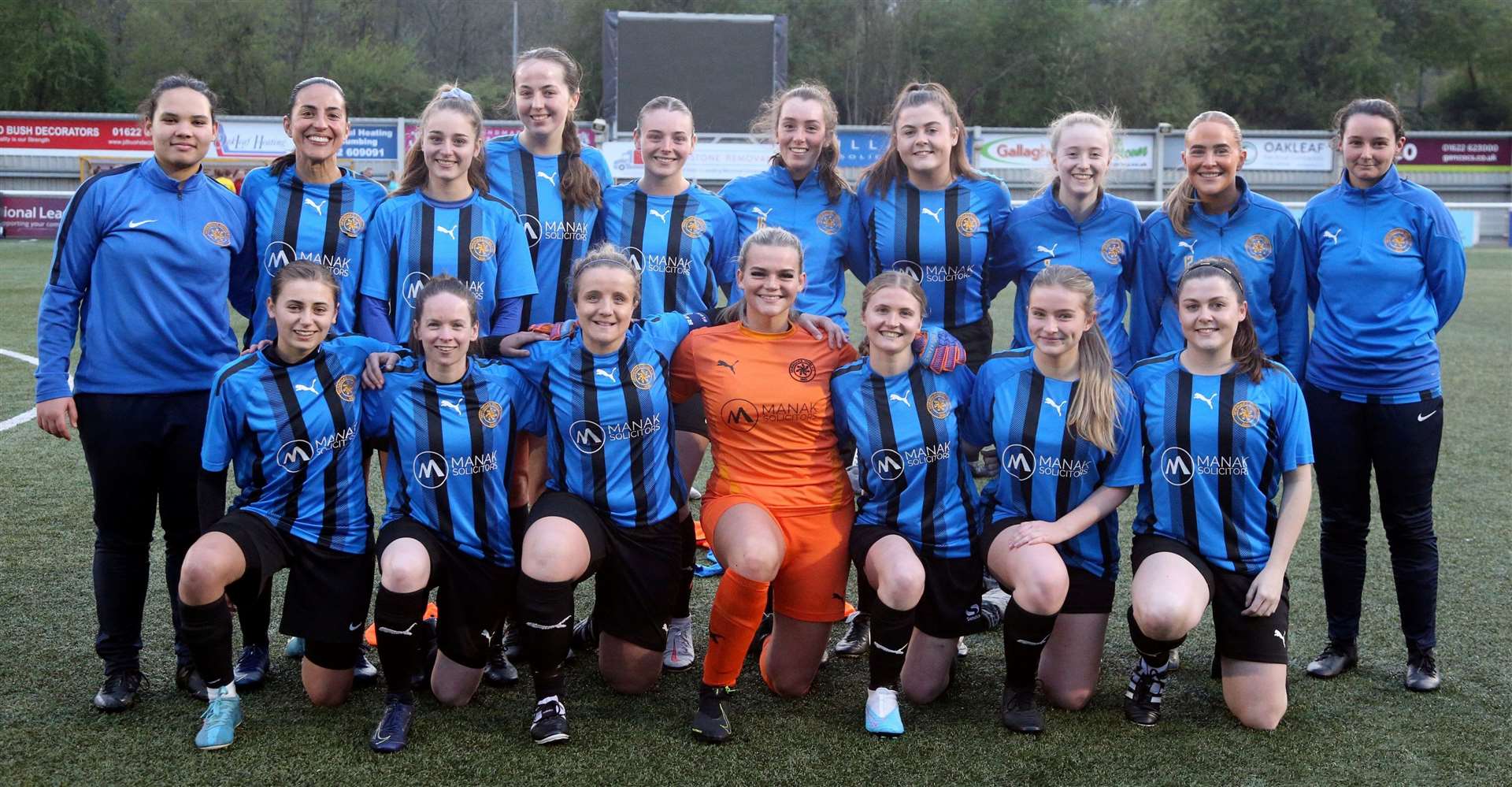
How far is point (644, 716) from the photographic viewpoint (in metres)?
3.38

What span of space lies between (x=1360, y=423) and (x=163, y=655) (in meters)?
3.70

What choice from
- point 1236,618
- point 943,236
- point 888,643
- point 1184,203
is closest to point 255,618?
point 888,643

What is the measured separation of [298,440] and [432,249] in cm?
71

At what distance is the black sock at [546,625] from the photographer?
10.6ft

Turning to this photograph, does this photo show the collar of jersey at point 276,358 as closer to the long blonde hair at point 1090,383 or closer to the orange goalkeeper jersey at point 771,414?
the orange goalkeeper jersey at point 771,414

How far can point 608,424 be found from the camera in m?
3.50

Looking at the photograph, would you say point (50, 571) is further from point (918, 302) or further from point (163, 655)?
point (918, 302)

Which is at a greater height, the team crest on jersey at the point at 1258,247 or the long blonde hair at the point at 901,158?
the long blonde hair at the point at 901,158

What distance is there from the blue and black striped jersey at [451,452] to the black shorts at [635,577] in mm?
158

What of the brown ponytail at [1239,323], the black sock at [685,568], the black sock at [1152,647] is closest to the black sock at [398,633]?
the black sock at [685,568]

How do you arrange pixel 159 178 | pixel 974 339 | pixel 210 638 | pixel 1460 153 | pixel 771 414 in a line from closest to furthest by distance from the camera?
pixel 210 638
pixel 159 178
pixel 771 414
pixel 974 339
pixel 1460 153

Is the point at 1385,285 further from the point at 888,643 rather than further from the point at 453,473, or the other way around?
the point at 453,473

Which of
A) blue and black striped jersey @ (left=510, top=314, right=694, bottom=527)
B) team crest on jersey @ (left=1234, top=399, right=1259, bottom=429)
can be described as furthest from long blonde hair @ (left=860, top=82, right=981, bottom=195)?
team crest on jersey @ (left=1234, top=399, right=1259, bottom=429)

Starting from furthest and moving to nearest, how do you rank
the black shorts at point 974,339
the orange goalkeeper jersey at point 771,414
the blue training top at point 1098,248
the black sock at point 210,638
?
the black shorts at point 974,339, the blue training top at point 1098,248, the orange goalkeeper jersey at point 771,414, the black sock at point 210,638
